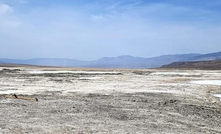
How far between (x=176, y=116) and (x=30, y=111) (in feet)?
23.6

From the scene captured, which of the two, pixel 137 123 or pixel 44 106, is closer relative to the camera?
pixel 137 123

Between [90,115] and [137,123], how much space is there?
94.1 inches

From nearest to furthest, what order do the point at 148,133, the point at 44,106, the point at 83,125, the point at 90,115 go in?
1. the point at 148,133
2. the point at 83,125
3. the point at 90,115
4. the point at 44,106

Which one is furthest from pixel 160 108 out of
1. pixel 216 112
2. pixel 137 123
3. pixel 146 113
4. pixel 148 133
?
pixel 148 133

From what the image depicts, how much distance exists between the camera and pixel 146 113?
46.9ft

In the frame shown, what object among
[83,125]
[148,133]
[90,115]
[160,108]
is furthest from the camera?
[160,108]

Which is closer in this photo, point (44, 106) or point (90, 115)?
point (90, 115)

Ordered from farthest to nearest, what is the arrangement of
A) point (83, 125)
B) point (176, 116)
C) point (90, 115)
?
point (176, 116)
point (90, 115)
point (83, 125)

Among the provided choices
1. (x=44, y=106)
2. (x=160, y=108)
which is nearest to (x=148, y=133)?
(x=160, y=108)

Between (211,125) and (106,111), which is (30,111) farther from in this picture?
(211,125)

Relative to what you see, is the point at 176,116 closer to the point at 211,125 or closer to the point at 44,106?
the point at 211,125

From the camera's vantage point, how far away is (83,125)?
1105 cm

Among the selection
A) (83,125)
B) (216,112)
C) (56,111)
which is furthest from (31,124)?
(216,112)

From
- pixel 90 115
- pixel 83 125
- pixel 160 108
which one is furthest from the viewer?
pixel 160 108
